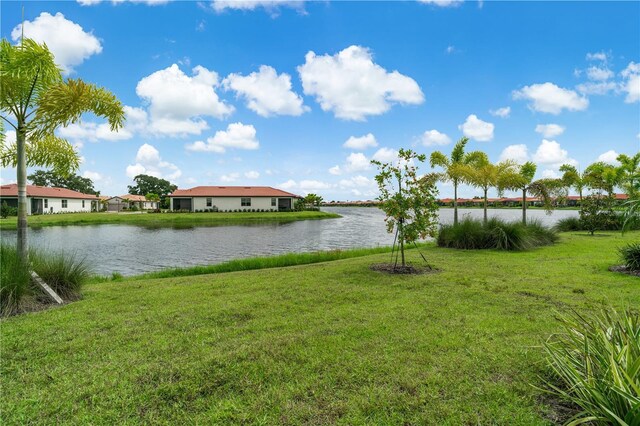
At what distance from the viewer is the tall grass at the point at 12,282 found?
16.6 ft

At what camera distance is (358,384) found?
3.04 metres

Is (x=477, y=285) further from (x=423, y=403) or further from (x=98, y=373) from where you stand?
(x=98, y=373)

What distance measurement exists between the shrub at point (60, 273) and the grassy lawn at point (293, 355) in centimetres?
54

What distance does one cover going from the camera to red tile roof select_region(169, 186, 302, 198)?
52.8 meters

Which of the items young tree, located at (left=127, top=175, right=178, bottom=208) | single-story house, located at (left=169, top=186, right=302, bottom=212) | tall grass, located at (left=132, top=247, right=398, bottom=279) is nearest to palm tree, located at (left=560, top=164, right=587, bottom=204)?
tall grass, located at (left=132, top=247, right=398, bottom=279)

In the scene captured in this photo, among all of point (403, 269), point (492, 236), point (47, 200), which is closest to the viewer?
point (403, 269)

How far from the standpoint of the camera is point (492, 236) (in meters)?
12.8

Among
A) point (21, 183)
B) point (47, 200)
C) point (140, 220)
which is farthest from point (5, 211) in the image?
point (21, 183)

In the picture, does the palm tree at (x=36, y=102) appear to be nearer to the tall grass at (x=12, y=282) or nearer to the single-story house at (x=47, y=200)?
the tall grass at (x=12, y=282)

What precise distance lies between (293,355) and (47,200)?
5668cm

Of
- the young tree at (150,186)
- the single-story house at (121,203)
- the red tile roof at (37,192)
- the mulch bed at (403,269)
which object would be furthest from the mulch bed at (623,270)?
the young tree at (150,186)

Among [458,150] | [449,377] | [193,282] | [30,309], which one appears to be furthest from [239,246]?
[449,377]

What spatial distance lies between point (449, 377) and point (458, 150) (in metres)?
22.2

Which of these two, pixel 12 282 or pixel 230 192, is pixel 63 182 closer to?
pixel 230 192
